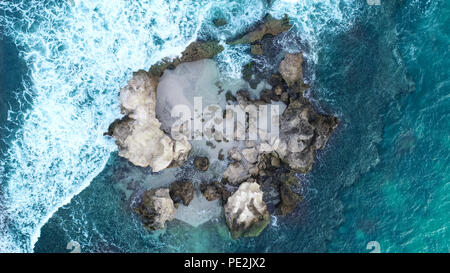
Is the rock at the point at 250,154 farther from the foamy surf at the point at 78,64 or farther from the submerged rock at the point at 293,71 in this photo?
the foamy surf at the point at 78,64

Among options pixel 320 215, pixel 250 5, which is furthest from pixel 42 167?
pixel 320 215

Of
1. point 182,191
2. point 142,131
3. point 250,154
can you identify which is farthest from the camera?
point 250,154

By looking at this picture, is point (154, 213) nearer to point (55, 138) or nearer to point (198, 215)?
point (198, 215)

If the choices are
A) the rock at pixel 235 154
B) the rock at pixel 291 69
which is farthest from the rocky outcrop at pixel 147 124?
the rock at pixel 291 69

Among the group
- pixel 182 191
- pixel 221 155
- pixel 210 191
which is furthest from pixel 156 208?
pixel 221 155

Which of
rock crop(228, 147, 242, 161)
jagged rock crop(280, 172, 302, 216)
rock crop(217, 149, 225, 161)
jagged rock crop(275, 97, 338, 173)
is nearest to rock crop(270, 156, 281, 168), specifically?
jagged rock crop(275, 97, 338, 173)

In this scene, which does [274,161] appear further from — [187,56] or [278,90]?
[187,56]
